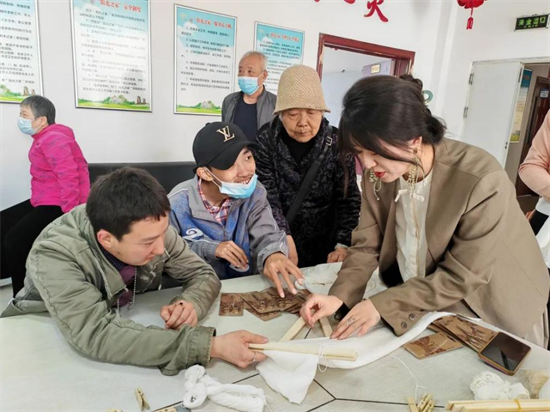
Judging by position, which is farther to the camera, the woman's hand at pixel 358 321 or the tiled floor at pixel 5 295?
the tiled floor at pixel 5 295

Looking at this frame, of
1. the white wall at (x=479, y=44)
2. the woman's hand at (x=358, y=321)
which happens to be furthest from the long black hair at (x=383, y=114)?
the white wall at (x=479, y=44)

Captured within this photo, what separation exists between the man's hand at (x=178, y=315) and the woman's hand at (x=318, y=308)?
1.03ft

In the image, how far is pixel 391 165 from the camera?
0.99 meters

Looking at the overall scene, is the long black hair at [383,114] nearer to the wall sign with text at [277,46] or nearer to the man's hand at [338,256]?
the man's hand at [338,256]

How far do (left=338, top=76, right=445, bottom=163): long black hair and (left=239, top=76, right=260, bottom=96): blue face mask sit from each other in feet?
6.66

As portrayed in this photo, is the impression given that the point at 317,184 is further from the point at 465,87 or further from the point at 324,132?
the point at 465,87

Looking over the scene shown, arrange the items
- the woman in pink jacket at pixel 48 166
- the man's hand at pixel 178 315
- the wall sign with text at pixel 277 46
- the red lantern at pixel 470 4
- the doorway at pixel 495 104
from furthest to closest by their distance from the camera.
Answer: the doorway at pixel 495 104 → the red lantern at pixel 470 4 → the wall sign with text at pixel 277 46 → the woman in pink jacket at pixel 48 166 → the man's hand at pixel 178 315

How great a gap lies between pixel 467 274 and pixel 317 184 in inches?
36.8

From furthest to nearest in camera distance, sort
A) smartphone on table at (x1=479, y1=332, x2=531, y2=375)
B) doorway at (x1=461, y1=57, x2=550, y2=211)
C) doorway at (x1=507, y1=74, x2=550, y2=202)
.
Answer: doorway at (x1=507, y1=74, x2=550, y2=202), doorway at (x1=461, y1=57, x2=550, y2=211), smartphone on table at (x1=479, y1=332, x2=531, y2=375)

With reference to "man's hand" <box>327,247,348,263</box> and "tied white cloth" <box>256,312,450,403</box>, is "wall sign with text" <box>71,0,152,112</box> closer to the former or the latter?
"man's hand" <box>327,247,348,263</box>

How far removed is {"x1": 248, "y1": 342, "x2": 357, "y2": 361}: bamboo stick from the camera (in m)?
0.86

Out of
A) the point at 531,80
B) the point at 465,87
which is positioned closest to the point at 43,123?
the point at 465,87

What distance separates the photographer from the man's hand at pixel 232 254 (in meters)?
1.39

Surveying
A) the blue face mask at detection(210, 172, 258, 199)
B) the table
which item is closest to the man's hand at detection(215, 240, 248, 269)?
the blue face mask at detection(210, 172, 258, 199)
